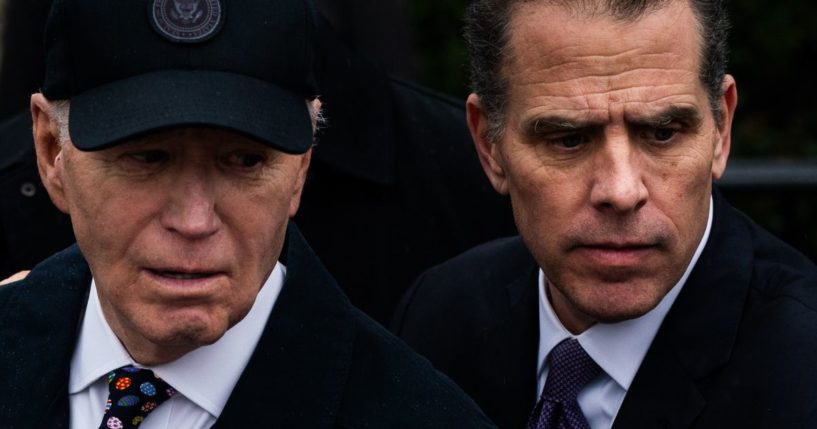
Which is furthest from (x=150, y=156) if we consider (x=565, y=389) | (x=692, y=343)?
(x=692, y=343)

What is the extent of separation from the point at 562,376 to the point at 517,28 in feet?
2.67

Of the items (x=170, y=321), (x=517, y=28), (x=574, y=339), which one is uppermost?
(x=517, y=28)

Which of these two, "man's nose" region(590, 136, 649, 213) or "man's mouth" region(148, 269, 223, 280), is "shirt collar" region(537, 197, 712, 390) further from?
"man's mouth" region(148, 269, 223, 280)

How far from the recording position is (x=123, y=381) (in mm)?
3441

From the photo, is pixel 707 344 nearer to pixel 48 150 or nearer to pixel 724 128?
pixel 724 128

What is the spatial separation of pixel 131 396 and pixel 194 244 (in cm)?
38

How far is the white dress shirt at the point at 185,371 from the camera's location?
11.2ft

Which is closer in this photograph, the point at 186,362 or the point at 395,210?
the point at 186,362

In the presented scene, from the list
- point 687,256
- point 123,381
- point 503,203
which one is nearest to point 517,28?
point 687,256

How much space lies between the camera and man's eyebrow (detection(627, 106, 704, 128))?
3.77 metres

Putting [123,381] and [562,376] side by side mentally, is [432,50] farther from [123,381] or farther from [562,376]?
[123,381]

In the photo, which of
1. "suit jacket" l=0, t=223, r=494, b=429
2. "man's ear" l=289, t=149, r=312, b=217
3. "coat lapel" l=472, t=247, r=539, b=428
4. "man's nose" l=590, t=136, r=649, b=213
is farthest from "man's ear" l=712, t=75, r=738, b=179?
"man's ear" l=289, t=149, r=312, b=217

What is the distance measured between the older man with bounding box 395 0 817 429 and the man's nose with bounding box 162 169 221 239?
91 centimetres

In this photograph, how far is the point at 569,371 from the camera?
406cm
